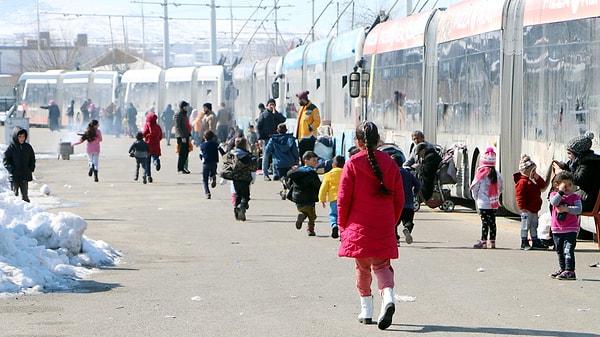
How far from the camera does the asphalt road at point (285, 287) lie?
9469 millimetres

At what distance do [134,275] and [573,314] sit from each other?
4.48 m

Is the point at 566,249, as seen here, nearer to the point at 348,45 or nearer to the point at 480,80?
the point at 480,80

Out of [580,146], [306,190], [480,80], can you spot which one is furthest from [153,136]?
[580,146]

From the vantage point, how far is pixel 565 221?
40.1ft

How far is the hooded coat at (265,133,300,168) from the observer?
77.2 ft

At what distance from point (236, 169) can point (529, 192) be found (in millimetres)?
5233

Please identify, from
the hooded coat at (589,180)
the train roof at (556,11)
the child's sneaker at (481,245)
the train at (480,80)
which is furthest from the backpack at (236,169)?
the hooded coat at (589,180)

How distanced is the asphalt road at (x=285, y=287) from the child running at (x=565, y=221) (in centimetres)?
21

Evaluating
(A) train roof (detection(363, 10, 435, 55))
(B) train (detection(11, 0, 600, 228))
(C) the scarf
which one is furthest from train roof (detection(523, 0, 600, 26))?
(A) train roof (detection(363, 10, 435, 55))

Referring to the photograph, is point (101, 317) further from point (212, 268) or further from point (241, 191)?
point (241, 191)

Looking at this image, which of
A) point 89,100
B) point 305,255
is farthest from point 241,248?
point 89,100

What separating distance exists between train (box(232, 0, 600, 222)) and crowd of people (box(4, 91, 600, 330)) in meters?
0.73

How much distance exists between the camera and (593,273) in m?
12.6

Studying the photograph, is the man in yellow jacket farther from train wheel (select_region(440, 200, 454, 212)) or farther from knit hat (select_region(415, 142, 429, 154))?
knit hat (select_region(415, 142, 429, 154))
